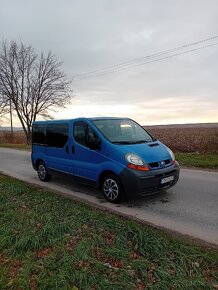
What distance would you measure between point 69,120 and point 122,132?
155cm

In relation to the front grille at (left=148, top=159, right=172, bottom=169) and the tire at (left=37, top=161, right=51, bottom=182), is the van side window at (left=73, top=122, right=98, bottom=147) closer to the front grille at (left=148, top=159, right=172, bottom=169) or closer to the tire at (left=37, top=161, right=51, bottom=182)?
the front grille at (left=148, top=159, right=172, bottom=169)

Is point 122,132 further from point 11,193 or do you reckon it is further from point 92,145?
point 11,193

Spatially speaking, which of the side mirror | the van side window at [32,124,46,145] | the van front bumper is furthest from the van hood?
the van side window at [32,124,46,145]

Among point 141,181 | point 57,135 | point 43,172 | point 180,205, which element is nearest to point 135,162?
point 141,181

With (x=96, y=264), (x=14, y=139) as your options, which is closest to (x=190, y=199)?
(x=96, y=264)

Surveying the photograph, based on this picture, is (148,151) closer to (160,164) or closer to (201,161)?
Answer: (160,164)

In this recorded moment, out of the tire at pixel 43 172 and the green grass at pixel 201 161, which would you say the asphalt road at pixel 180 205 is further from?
the green grass at pixel 201 161

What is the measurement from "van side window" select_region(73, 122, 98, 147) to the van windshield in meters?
0.20

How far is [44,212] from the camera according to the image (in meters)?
5.27

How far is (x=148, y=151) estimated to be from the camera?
20.2 feet

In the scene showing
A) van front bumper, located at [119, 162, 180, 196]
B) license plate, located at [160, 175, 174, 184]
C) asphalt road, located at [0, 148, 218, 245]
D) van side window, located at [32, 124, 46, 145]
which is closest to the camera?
asphalt road, located at [0, 148, 218, 245]

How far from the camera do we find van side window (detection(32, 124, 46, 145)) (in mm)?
8680

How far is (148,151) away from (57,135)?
9.58 ft

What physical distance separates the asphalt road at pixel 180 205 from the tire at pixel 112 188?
0.50 ft
